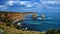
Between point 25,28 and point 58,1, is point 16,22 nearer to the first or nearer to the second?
point 25,28

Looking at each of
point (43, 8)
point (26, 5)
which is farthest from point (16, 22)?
point (43, 8)

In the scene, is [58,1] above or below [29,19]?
above

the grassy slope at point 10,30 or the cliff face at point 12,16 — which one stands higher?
the cliff face at point 12,16

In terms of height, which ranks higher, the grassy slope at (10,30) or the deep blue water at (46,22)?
the deep blue water at (46,22)

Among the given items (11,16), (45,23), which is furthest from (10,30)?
(45,23)

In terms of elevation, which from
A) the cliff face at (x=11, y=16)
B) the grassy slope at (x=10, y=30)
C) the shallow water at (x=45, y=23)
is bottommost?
the grassy slope at (x=10, y=30)

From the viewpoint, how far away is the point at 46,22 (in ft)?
5.97

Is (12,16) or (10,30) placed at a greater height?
(12,16)

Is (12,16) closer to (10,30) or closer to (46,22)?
(10,30)

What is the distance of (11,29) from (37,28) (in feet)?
1.10

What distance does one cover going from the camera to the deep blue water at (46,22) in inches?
71.0

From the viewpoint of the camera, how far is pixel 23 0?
1.86m

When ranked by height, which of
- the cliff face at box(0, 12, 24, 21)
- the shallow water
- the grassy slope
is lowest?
the grassy slope

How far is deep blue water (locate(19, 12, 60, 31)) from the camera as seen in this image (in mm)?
1802
